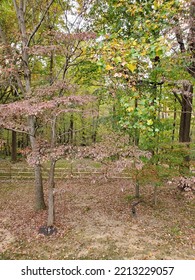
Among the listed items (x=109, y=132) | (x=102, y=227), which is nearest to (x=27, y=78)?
(x=109, y=132)

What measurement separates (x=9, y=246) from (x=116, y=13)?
7300mm

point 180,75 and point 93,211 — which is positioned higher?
point 180,75

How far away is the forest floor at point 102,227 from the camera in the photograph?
15.9ft

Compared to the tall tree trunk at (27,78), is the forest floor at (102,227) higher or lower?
lower

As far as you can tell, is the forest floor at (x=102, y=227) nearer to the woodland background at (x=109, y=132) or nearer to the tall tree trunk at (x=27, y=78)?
the woodland background at (x=109, y=132)

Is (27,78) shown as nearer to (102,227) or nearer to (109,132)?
(109,132)

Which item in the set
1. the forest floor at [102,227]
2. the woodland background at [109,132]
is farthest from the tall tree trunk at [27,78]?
the forest floor at [102,227]

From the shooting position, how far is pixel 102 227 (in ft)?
19.7

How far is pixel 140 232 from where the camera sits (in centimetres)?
568

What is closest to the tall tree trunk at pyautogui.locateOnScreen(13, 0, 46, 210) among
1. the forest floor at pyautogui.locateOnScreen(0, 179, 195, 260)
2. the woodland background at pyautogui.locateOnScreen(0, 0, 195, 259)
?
the woodland background at pyautogui.locateOnScreen(0, 0, 195, 259)

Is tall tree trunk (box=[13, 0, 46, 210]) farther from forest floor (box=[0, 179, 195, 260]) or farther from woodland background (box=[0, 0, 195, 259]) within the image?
forest floor (box=[0, 179, 195, 260])
